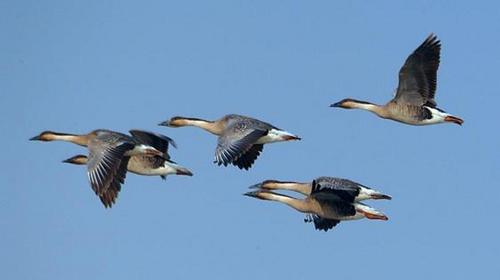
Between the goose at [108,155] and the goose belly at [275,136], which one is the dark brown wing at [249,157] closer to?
the goose belly at [275,136]

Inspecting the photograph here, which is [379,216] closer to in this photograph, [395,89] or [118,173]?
[395,89]

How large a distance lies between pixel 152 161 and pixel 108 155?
301 centimetres

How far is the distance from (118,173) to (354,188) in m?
5.04

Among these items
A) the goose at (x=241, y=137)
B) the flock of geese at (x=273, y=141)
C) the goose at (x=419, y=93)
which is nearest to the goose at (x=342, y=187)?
the flock of geese at (x=273, y=141)

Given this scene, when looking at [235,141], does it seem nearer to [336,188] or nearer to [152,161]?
[336,188]

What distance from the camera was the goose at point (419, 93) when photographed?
32.4m

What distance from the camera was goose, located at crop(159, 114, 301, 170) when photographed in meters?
30.1

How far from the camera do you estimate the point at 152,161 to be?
32219 mm

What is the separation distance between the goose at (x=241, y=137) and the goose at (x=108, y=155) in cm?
136

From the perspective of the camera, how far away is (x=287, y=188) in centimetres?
3319

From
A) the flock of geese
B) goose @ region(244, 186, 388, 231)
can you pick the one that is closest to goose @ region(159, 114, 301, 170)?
the flock of geese

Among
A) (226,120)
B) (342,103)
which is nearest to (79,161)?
(226,120)

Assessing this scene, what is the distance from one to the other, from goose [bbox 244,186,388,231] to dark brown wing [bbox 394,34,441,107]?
253 centimetres

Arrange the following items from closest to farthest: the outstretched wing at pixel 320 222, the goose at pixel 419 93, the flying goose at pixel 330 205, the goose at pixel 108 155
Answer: the goose at pixel 108 155, the flying goose at pixel 330 205, the outstretched wing at pixel 320 222, the goose at pixel 419 93
